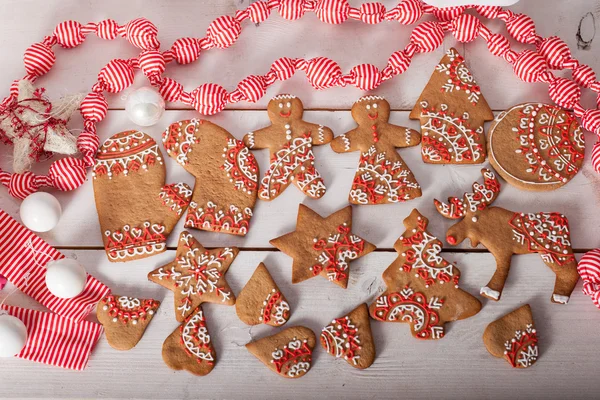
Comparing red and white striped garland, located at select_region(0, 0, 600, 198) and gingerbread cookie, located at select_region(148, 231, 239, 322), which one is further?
red and white striped garland, located at select_region(0, 0, 600, 198)

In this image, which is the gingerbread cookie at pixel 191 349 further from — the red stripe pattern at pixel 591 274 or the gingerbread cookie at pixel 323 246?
the red stripe pattern at pixel 591 274

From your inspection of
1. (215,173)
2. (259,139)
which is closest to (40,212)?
(215,173)

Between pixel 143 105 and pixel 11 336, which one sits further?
pixel 143 105

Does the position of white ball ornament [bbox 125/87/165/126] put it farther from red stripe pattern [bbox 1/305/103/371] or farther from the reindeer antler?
the reindeer antler

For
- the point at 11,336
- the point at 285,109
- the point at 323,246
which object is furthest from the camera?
the point at 285,109

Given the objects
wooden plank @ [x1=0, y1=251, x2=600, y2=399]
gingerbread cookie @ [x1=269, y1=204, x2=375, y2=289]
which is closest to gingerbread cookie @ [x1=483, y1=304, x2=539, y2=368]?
wooden plank @ [x1=0, y1=251, x2=600, y2=399]

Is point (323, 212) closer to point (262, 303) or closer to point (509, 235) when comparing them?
point (262, 303)
